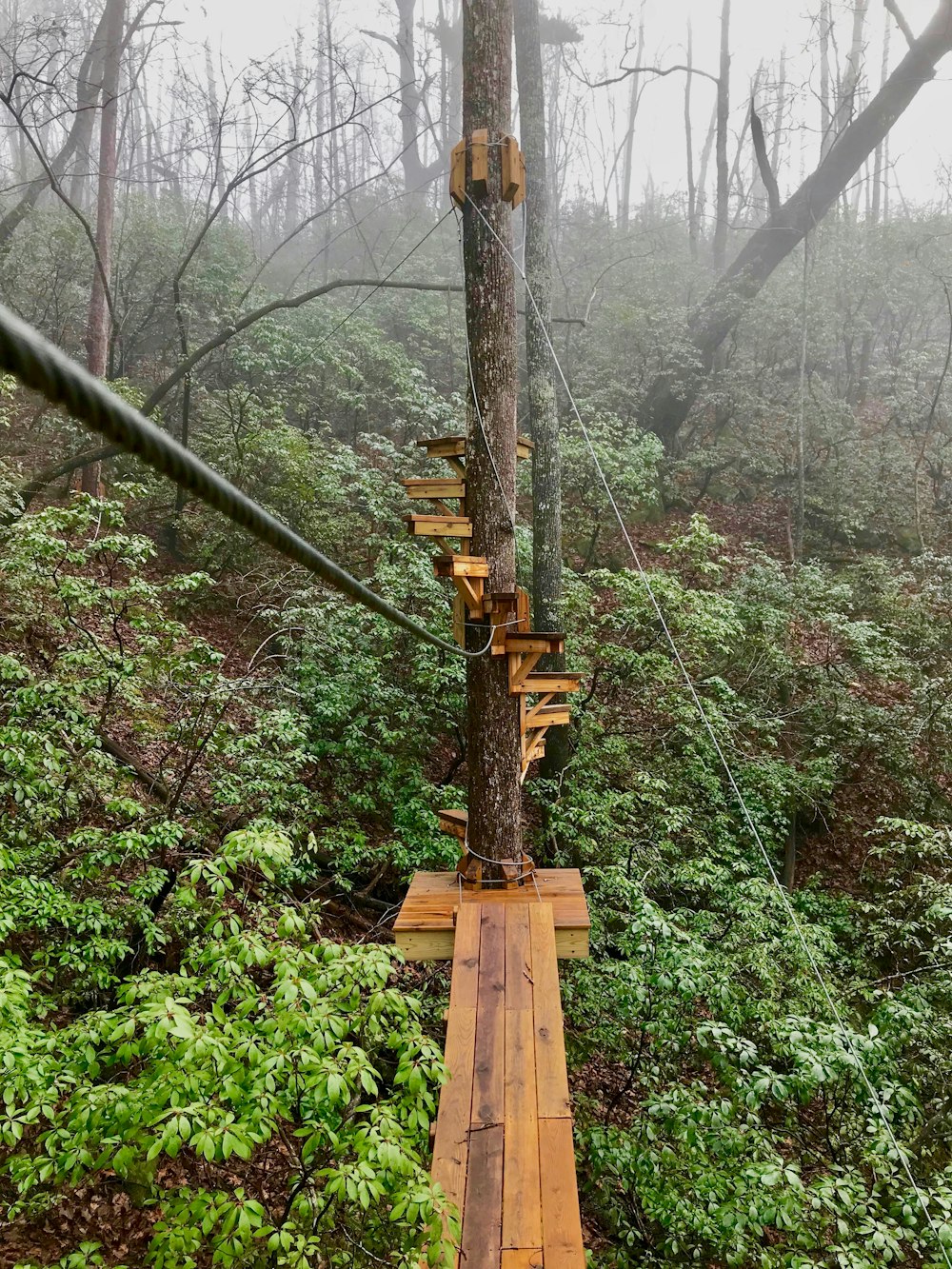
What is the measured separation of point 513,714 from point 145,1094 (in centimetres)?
239

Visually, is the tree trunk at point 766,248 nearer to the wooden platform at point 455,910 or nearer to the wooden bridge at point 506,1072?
the wooden platform at point 455,910

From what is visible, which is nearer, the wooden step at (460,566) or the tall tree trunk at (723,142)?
the wooden step at (460,566)

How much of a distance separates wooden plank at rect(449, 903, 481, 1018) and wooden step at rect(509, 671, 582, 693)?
1126mm

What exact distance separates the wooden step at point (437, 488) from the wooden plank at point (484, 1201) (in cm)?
301

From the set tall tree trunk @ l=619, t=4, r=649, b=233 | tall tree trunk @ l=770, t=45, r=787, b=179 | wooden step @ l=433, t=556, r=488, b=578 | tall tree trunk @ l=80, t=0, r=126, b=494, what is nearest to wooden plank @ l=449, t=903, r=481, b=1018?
wooden step @ l=433, t=556, r=488, b=578

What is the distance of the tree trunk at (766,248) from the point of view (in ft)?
40.0

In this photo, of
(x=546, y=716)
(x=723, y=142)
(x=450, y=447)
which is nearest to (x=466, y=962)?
(x=546, y=716)

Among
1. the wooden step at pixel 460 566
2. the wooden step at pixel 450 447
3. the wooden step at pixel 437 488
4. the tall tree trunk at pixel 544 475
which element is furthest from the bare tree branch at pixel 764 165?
the wooden step at pixel 460 566

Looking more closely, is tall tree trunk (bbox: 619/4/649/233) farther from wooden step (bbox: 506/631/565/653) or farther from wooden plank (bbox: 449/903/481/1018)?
wooden plank (bbox: 449/903/481/1018)

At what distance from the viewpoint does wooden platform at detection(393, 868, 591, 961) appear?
3.52 meters

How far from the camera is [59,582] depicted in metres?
4.92

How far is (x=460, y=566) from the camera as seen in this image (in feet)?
12.6

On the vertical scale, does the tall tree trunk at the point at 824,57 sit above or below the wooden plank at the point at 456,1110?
above

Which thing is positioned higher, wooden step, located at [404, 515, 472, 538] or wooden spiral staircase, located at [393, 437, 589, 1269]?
wooden step, located at [404, 515, 472, 538]
